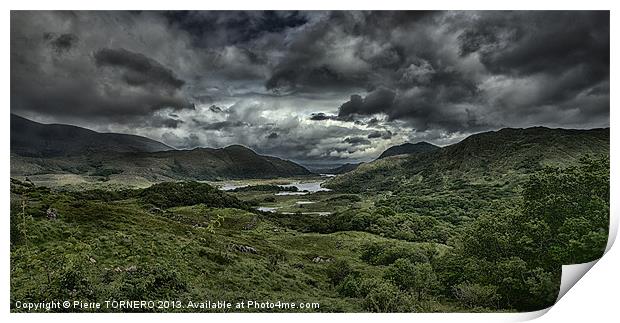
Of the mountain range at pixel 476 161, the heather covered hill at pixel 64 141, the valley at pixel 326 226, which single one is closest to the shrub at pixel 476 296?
the valley at pixel 326 226

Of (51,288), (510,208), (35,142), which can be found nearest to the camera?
(51,288)

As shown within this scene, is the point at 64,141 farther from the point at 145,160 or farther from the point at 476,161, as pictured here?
the point at 476,161

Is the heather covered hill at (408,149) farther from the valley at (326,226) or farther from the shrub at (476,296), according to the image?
the shrub at (476,296)

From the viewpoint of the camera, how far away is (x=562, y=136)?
12.5 meters

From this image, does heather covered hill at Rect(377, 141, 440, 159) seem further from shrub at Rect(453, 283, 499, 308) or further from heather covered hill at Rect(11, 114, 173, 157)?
heather covered hill at Rect(11, 114, 173, 157)

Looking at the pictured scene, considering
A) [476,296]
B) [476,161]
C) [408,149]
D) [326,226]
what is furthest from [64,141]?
[476,161]

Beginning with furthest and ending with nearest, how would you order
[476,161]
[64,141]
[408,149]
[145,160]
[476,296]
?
1. [476,161]
2. [408,149]
3. [145,160]
4. [64,141]
5. [476,296]

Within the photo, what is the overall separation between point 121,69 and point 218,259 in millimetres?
6090

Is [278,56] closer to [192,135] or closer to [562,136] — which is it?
[192,135]

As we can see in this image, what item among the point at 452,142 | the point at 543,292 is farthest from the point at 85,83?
the point at 543,292

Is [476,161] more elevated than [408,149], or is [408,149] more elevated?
[408,149]

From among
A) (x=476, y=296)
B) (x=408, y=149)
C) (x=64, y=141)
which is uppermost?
(x=64, y=141)

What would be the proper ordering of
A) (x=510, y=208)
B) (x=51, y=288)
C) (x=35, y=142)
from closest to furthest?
1. (x=51, y=288)
2. (x=35, y=142)
3. (x=510, y=208)

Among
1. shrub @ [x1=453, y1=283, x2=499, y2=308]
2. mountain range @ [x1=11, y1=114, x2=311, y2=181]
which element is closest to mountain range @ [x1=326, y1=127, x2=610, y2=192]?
mountain range @ [x1=11, y1=114, x2=311, y2=181]
